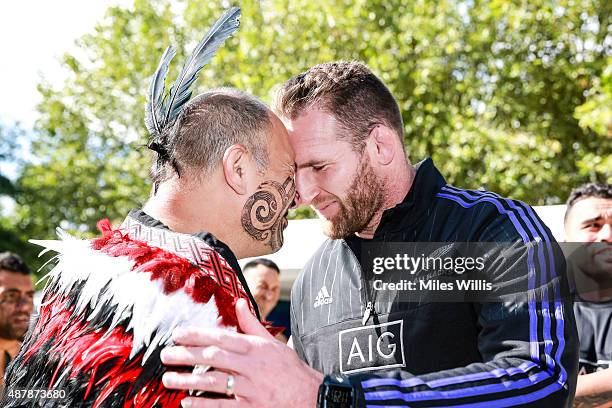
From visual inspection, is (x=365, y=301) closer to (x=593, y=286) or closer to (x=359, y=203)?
(x=359, y=203)

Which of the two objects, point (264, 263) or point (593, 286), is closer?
point (593, 286)

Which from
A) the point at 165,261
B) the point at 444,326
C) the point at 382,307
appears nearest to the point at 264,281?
the point at 382,307

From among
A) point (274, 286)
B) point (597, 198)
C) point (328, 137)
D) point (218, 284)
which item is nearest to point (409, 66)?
point (274, 286)

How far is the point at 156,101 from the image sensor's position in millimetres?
2479

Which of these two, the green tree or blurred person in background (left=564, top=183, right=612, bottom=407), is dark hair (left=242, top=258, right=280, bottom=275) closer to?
blurred person in background (left=564, top=183, right=612, bottom=407)

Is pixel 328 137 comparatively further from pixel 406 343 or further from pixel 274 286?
pixel 274 286

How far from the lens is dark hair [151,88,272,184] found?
224cm

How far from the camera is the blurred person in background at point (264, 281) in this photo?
676cm

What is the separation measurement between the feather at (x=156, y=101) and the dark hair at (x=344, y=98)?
0.67 meters

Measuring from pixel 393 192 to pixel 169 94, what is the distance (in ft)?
3.69

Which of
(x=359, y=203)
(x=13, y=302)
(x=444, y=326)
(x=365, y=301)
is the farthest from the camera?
(x=13, y=302)

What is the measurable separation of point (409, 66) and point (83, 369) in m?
10.0

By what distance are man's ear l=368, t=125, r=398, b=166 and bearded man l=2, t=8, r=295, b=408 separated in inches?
27.2

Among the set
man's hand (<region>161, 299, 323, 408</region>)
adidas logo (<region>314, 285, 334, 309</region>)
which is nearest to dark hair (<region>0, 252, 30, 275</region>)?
adidas logo (<region>314, 285, 334, 309</region>)
